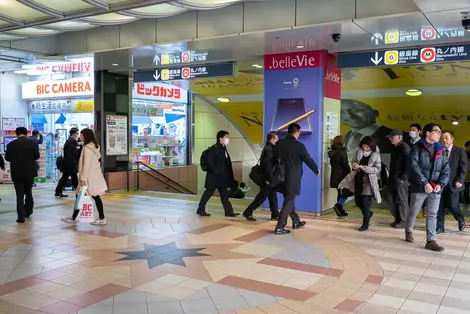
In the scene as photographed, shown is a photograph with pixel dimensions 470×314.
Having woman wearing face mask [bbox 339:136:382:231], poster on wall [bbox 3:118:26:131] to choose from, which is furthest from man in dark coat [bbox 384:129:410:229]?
poster on wall [bbox 3:118:26:131]

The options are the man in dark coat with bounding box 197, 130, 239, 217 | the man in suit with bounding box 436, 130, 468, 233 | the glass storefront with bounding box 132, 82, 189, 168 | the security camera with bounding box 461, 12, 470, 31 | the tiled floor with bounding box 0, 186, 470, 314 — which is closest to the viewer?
the tiled floor with bounding box 0, 186, 470, 314

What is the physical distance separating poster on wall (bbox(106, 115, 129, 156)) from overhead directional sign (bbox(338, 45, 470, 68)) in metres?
6.08

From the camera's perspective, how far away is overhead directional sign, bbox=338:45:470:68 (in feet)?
23.8

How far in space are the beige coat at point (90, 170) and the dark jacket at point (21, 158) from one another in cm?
92

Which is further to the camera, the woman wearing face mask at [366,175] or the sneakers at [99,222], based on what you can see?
the sneakers at [99,222]

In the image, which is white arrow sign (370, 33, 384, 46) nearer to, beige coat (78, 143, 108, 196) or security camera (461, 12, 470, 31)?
security camera (461, 12, 470, 31)

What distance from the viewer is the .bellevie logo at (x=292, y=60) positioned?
8367mm

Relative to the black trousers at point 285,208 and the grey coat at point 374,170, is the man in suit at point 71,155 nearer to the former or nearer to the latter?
the black trousers at point 285,208

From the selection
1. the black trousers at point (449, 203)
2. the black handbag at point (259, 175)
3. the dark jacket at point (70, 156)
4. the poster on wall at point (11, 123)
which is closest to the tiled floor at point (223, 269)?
the black trousers at point (449, 203)

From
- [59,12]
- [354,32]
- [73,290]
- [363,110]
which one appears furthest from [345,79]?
Answer: [73,290]

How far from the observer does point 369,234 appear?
22.8ft

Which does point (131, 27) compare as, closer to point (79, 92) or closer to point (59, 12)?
point (59, 12)

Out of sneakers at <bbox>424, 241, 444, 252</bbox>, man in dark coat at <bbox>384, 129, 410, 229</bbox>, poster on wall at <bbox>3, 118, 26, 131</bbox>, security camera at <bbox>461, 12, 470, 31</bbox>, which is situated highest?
security camera at <bbox>461, 12, 470, 31</bbox>

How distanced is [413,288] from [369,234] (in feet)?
8.06
